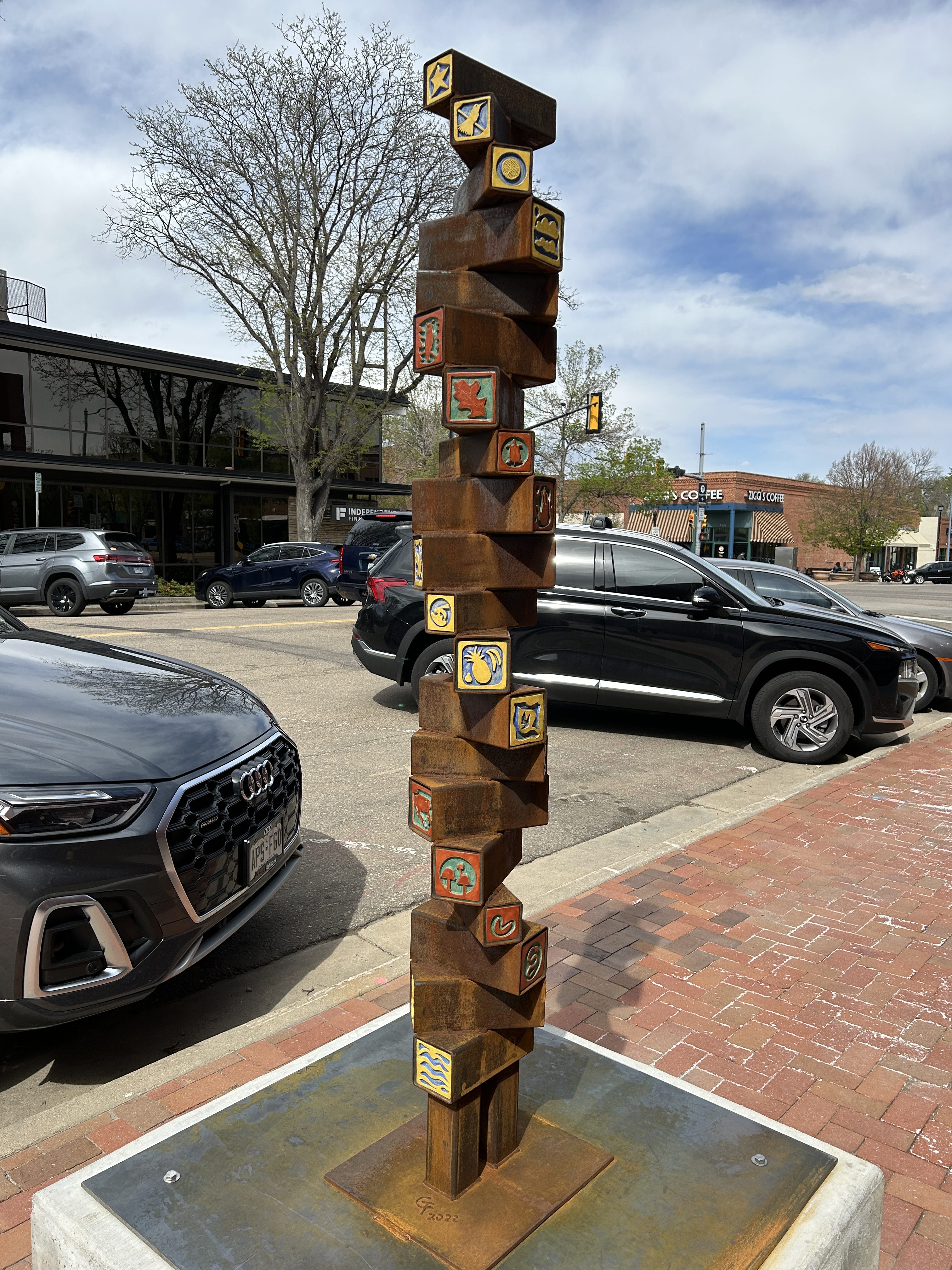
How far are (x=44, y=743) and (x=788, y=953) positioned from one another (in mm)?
3006

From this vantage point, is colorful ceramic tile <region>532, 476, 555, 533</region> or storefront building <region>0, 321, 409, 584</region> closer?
colorful ceramic tile <region>532, 476, 555, 533</region>

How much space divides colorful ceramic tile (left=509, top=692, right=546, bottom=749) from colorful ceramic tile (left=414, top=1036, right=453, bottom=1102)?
2.16 feet

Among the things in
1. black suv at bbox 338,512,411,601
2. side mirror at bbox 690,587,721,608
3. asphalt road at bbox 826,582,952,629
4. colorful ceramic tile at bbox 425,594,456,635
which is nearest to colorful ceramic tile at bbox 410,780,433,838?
colorful ceramic tile at bbox 425,594,456,635

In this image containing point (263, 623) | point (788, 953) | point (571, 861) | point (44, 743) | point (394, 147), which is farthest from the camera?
point (394, 147)

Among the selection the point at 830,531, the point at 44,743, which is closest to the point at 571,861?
the point at 44,743

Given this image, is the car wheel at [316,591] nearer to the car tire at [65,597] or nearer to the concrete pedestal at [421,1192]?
the car tire at [65,597]

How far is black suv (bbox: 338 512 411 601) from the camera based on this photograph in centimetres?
1931

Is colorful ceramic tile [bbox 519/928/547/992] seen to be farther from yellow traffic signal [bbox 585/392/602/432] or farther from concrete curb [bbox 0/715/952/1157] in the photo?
yellow traffic signal [bbox 585/392/602/432]

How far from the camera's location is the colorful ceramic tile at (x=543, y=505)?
6.54 ft

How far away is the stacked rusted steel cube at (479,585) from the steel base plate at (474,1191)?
57mm

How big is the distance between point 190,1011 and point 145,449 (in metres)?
27.4

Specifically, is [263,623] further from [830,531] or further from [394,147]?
[830,531]

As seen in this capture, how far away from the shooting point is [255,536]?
32.7m

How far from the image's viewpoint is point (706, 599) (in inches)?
297
